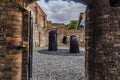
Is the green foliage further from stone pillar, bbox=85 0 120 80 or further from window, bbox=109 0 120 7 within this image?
window, bbox=109 0 120 7

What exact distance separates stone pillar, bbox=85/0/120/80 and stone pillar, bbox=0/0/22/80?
1.67m

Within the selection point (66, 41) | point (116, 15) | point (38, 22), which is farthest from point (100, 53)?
point (66, 41)

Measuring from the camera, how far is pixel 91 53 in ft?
18.7

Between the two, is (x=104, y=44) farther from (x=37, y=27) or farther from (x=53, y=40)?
(x=37, y=27)

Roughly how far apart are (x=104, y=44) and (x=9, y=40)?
188 cm

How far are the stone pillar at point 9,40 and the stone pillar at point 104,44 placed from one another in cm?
167

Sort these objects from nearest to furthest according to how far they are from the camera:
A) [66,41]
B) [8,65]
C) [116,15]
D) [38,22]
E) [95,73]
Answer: [8,65] → [116,15] → [95,73] → [38,22] → [66,41]

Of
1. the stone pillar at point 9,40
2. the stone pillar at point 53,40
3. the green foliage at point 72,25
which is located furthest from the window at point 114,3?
the green foliage at point 72,25

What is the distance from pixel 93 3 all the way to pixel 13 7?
180 centimetres

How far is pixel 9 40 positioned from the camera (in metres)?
4.76

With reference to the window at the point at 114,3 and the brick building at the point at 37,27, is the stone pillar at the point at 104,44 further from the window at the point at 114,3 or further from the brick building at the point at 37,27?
the brick building at the point at 37,27

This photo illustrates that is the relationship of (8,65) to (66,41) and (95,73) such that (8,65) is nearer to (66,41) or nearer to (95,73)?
(95,73)

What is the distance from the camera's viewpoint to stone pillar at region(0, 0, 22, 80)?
472cm

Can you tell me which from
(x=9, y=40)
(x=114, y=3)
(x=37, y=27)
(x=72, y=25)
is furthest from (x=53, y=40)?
(x=72, y=25)
